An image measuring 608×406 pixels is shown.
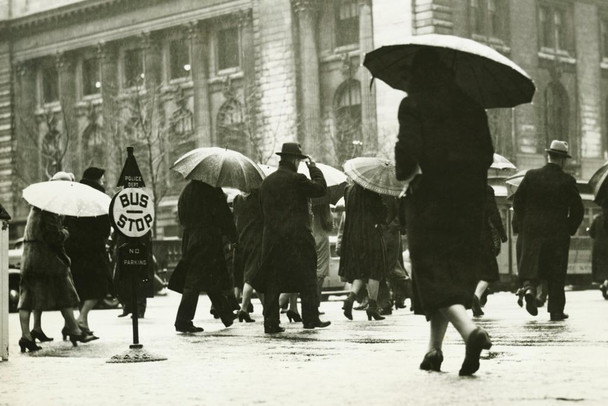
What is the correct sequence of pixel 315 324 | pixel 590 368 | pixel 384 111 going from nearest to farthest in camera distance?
pixel 590 368 < pixel 315 324 < pixel 384 111

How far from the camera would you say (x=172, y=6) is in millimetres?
62906

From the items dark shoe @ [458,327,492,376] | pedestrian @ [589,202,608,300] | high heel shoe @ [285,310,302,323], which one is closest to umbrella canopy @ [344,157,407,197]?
high heel shoe @ [285,310,302,323]

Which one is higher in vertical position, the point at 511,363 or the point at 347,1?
the point at 347,1

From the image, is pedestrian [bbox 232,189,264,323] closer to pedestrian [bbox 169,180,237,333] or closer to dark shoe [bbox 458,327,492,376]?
pedestrian [bbox 169,180,237,333]

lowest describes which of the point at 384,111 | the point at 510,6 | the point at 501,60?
the point at 501,60

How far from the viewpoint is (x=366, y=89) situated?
53.3 meters

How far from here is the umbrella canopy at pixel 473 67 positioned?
9039 millimetres

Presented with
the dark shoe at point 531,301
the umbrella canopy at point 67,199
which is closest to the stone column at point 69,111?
the dark shoe at point 531,301

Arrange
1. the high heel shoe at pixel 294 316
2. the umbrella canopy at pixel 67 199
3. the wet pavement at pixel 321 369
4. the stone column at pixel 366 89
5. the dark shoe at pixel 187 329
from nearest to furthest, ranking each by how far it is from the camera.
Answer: the wet pavement at pixel 321 369 → the umbrella canopy at pixel 67 199 → the dark shoe at pixel 187 329 → the high heel shoe at pixel 294 316 → the stone column at pixel 366 89

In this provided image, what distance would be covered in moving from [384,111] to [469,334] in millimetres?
43644

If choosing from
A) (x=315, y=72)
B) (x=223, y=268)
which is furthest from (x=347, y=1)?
(x=223, y=268)

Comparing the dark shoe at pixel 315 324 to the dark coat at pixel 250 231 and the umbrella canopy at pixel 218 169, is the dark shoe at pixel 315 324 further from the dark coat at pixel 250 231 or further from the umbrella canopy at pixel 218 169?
the dark coat at pixel 250 231

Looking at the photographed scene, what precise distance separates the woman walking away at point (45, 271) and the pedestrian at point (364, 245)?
4323mm

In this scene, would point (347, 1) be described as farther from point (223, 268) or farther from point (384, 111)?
point (223, 268)
